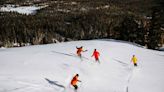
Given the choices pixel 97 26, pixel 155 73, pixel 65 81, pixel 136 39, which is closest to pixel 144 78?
pixel 155 73

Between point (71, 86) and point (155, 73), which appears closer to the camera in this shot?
point (71, 86)

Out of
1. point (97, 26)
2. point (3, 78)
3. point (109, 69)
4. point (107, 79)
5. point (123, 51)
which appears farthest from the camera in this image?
point (97, 26)

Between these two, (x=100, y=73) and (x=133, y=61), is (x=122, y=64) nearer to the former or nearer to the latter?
(x=133, y=61)

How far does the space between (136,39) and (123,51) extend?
108 ft

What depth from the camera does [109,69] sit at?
44844 millimetres

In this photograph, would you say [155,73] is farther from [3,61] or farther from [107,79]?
[3,61]

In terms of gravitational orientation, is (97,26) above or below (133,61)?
below

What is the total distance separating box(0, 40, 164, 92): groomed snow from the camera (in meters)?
35.8

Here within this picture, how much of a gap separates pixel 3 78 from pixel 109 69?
14.7 m

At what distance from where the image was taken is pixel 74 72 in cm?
4094

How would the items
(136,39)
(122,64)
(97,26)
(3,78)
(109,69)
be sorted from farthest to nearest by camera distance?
(97,26) < (136,39) < (122,64) < (109,69) < (3,78)

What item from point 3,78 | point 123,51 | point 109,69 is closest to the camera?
point 3,78

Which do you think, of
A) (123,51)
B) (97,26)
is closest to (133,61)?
(123,51)

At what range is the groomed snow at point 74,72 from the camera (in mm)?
35844
